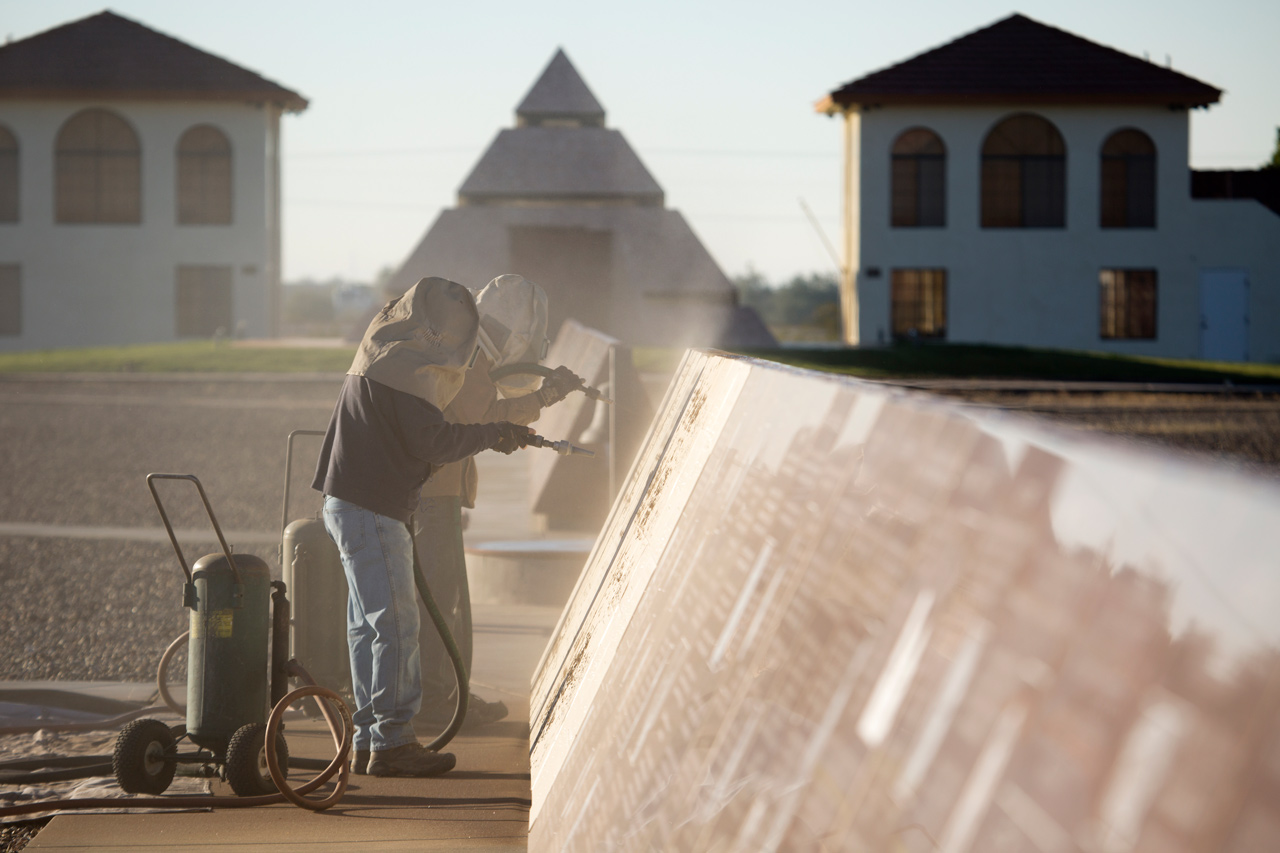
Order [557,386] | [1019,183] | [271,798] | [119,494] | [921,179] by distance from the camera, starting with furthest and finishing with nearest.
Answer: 1. [1019,183]
2. [921,179]
3. [119,494]
4. [557,386]
5. [271,798]

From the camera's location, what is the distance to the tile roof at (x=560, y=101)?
38.0 meters

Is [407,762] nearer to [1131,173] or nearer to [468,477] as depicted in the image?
[468,477]

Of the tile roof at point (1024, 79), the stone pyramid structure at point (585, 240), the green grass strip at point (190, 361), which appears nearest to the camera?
the green grass strip at point (190, 361)

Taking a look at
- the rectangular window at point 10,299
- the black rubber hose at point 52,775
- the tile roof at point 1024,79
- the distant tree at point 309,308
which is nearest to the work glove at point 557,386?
the black rubber hose at point 52,775

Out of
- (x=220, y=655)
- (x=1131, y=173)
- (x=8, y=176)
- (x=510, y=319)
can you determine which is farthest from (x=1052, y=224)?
(x=220, y=655)

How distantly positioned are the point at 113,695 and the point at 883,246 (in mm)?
34737

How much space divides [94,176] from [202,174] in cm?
346

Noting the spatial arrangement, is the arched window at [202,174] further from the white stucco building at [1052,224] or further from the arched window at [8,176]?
the white stucco building at [1052,224]

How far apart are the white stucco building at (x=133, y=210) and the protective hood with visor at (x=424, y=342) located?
36.9 meters

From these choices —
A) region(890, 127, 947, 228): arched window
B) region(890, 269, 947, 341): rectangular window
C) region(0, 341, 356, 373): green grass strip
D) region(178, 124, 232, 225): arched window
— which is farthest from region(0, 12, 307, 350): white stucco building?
region(890, 269, 947, 341): rectangular window

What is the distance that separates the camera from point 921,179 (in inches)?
1513

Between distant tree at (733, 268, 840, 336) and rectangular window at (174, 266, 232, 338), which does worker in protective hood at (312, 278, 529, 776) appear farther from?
distant tree at (733, 268, 840, 336)

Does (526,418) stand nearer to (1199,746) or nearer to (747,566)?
(747,566)

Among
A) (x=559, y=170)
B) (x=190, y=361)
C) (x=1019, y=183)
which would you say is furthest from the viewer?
(x=1019, y=183)
